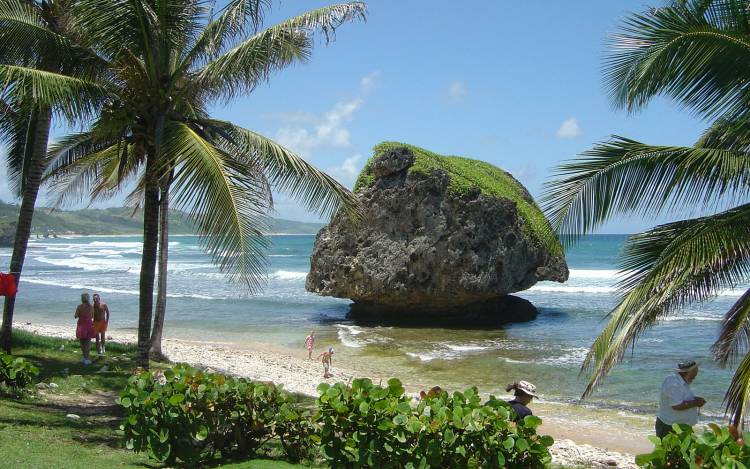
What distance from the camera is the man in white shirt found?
6207 mm

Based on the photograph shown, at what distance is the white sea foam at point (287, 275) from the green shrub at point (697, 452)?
43657 millimetres

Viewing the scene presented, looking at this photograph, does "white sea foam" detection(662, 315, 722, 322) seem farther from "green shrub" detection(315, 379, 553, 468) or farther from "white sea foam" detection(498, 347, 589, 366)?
"green shrub" detection(315, 379, 553, 468)

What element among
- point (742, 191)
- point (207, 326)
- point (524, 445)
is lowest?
point (207, 326)

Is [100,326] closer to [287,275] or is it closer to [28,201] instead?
[28,201]

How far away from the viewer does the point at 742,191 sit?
5.90 m

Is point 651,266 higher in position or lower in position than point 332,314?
higher

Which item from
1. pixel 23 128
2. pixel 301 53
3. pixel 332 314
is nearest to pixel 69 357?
pixel 23 128

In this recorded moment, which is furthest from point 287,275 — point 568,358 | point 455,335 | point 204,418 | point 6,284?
point 204,418

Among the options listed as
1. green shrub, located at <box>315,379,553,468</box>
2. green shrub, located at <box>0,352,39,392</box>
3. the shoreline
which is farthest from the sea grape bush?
green shrub, located at <box>0,352,39,392</box>

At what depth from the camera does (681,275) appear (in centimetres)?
566

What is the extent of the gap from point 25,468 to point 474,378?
11.6 meters

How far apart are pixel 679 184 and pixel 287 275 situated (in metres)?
45.4

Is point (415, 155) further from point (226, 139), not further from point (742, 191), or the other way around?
point (742, 191)

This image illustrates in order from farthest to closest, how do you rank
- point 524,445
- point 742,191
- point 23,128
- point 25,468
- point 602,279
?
1. point 602,279
2. point 23,128
3. point 742,191
4. point 25,468
5. point 524,445
